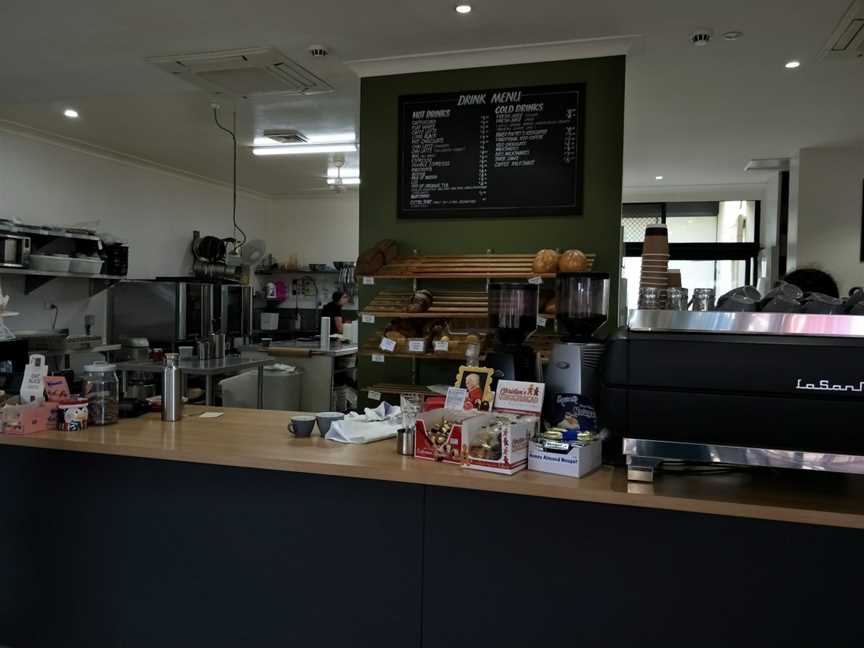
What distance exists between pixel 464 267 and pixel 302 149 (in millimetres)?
3187

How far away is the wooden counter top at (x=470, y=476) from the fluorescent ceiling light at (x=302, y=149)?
14.1ft

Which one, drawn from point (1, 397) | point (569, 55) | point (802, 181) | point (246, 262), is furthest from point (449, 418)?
point (802, 181)

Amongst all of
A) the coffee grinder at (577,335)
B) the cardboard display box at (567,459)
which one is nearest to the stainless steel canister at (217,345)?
the coffee grinder at (577,335)

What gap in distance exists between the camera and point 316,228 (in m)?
9.57

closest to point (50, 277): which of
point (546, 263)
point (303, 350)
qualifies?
point (303, 350)

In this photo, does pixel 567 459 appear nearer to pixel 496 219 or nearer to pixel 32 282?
pixel 496 219

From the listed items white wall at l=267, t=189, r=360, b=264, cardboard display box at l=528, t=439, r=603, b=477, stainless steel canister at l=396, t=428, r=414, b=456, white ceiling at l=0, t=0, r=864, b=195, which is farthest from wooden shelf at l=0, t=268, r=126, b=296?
cardboard display box at l=528, t=439, r=603, b=477

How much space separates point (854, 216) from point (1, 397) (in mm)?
6646

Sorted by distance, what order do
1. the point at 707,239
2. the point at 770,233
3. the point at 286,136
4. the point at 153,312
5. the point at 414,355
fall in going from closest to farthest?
the point at 414,355 → the point at 286,136 → the point at 153,312 → the point at 770,233 → the point at 707,239

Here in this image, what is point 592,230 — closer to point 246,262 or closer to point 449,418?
point 449,418

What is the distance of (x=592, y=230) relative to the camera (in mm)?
3715

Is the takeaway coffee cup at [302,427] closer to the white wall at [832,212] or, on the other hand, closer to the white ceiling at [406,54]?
the white ceiling at [406,54]

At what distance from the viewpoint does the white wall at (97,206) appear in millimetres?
5875

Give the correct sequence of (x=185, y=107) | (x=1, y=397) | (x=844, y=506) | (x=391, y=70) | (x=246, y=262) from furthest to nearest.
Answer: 1. (x=246, y=262)
2. (x=185, y=107)
3. (x=391, y=70)
4. (x=1, y=397)
5. (x=844, y=506)
